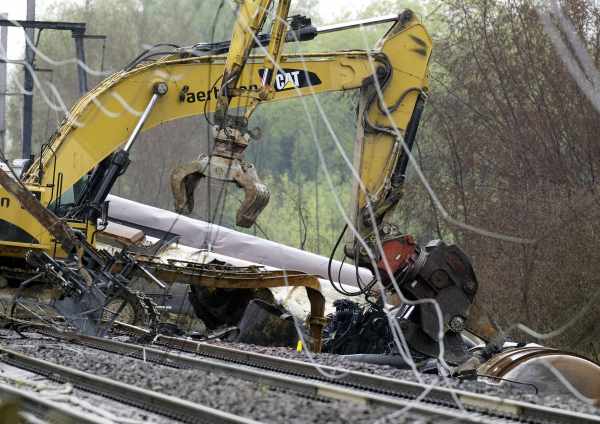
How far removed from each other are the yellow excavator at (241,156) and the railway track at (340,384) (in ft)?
4.95

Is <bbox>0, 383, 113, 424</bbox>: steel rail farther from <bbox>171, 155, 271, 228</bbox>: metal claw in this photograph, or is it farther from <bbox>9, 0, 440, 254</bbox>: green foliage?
<bbox>9, 0, 440, 254</bbox>: green foliage

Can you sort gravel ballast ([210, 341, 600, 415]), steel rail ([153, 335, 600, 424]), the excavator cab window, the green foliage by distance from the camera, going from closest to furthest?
1. steel rail ([153, 335, 600, 424])
2. gravel ballast ([210, 341, 600, 415])
3. the excavator cab window
4. the green foliage

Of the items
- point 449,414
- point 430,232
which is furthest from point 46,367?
point 430,232

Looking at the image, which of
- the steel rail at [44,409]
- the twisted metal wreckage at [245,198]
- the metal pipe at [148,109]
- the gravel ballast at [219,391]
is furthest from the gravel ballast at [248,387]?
the metal pipe at [148,109]

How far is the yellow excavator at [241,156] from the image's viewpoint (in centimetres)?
1477

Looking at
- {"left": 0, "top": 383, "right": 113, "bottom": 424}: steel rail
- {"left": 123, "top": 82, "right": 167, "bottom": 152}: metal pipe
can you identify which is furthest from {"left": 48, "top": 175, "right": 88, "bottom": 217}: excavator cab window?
{"left": 0, "top": 383, "right": 113, "bottom": 424}: steel rail

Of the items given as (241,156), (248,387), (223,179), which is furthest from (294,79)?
(248,387)

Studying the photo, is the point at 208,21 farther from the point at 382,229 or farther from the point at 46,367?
the point at 46,367

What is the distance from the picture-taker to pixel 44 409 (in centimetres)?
834

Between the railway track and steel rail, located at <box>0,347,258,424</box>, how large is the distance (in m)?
1.33

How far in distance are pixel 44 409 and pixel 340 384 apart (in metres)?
3.15

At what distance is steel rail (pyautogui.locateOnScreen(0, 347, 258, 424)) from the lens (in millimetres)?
8086

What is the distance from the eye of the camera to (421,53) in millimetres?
17422

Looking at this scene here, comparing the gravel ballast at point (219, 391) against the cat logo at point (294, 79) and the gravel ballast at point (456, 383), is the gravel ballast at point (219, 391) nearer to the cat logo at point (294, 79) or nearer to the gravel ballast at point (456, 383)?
the gravel ballast at point (456, 383)
